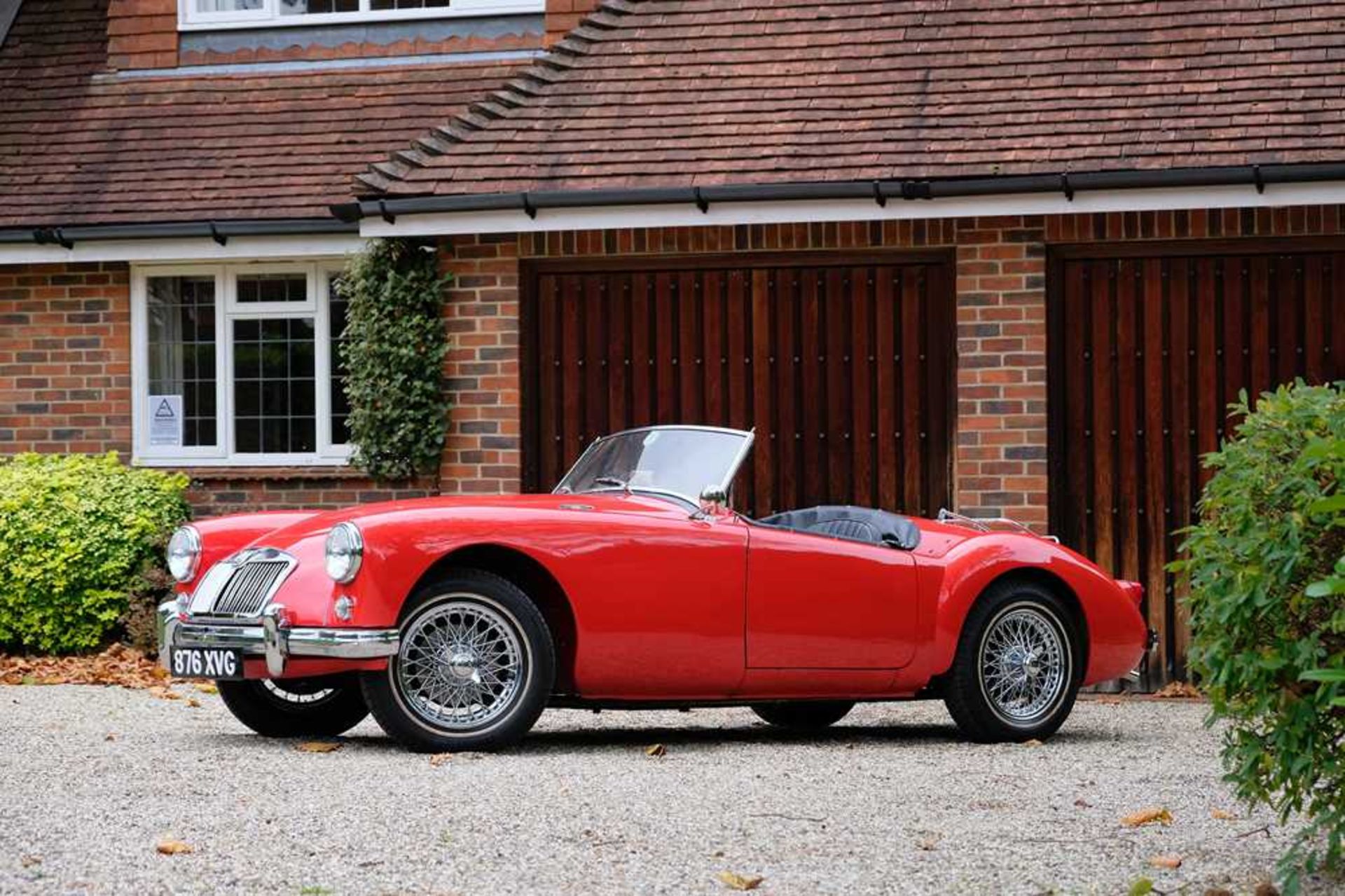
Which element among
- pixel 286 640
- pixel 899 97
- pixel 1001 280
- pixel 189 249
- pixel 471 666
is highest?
pixel 899 97

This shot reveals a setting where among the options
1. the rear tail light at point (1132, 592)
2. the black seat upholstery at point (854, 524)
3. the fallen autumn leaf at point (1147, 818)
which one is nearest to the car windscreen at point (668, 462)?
the black seat upholstery at point (854, 524)

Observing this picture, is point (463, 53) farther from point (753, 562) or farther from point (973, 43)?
point (753, 562)

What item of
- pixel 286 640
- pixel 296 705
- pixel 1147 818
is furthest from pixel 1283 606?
pixel 296 705

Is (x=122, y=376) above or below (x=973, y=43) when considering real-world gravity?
below

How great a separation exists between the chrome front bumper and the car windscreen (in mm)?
1523

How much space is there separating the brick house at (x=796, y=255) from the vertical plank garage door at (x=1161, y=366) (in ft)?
0.06

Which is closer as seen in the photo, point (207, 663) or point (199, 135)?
point (207, 663)

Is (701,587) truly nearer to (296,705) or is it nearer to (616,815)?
(296,705)

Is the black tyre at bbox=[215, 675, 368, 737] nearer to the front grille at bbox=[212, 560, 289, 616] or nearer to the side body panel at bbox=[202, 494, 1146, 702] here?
the front grille at bbox=[212, 560, 289, 616]

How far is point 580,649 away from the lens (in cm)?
840

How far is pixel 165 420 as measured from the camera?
14719mm

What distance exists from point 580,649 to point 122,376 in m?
7.27

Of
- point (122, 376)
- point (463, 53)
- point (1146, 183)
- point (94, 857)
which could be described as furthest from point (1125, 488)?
point (94, 857)

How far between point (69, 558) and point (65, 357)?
2.18m
